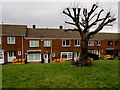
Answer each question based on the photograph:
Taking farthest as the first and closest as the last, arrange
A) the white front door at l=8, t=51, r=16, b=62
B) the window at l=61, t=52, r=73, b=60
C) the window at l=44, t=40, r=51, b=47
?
the window at l=61, t=52, r=73, b=60 < the window at l=44, t=40, r=51, b=47 < the white front door at l=8, t=51, r=16, b=62

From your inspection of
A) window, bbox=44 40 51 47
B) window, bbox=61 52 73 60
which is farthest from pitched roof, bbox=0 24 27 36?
window, bbox=61 52 73 60

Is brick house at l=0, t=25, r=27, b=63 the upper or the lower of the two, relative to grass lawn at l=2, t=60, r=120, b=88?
upper

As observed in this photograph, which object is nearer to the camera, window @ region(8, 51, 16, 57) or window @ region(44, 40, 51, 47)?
window @ region(8, 51, 16, 57)

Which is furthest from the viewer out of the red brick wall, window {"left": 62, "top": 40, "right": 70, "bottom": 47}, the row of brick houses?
window {"left": 62, "top": 40, "right": 70, "bottom": 47}

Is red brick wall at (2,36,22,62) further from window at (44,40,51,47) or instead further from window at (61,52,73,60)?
window at (61,52,73,60)

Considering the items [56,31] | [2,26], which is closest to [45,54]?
[56,31]

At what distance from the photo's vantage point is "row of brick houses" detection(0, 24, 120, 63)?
23281 mm

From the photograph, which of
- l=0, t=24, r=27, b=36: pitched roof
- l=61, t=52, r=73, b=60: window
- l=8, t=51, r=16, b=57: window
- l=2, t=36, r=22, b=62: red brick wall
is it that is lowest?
l=61, t=52, r=73, b=60: window

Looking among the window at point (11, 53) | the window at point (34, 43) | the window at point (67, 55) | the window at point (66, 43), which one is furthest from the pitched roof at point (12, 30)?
the window at point (67, 55)

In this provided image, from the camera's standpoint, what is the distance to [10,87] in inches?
215

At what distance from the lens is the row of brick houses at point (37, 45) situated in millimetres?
23281

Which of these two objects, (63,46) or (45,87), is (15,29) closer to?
(63,46)

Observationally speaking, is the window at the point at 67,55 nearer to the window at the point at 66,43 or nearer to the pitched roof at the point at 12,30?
the window at the point at 66,43

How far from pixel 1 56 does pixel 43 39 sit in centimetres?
1019
